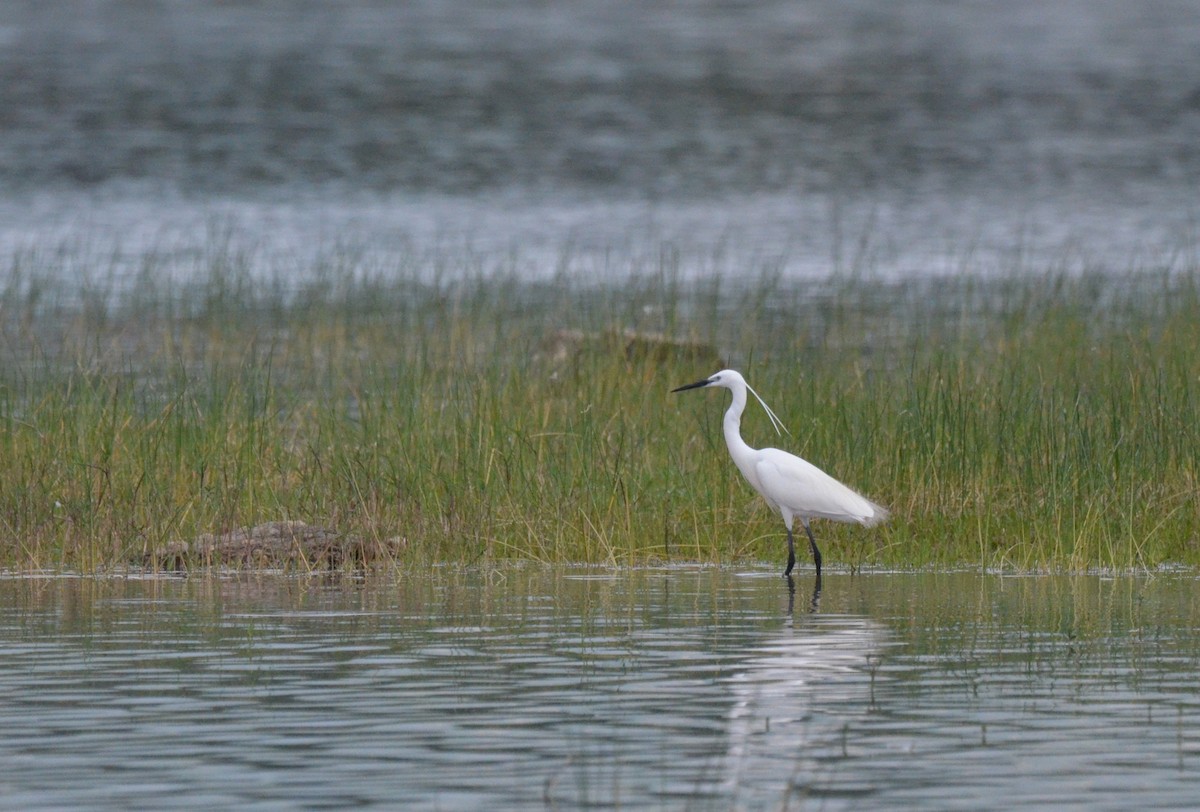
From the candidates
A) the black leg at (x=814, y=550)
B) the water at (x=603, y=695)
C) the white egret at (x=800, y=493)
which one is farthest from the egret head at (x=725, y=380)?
the water at (x=603, y=695)

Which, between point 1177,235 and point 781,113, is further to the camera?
point 781,113

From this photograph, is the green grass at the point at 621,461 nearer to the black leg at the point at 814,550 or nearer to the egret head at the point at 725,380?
the black leg at the point at 814,550

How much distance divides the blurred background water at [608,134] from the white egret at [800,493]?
7708 mm

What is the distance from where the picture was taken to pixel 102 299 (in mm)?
16969

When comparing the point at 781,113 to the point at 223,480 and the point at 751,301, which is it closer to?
the point at 751,301

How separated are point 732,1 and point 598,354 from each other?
48.6 meters

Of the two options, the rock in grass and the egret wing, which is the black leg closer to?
the egret wing

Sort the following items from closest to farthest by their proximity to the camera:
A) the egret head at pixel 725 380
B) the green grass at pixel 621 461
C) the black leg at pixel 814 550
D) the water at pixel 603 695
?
the water at pixel 603 695, the black leg at pixel 814 550, the green grass at pixel 621 461, the egret head at pixel 725 380

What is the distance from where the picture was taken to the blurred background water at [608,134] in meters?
27.9

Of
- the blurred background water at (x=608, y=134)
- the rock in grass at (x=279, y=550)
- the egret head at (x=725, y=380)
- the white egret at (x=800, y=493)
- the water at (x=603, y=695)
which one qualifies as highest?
the blurred background water at (x=608, y=134)

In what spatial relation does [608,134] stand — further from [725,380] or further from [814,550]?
[814,550]

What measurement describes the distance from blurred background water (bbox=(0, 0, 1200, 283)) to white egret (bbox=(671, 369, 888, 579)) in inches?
303

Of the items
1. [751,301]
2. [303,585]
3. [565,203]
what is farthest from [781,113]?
[303,585]

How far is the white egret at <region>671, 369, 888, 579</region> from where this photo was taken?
1066 centimetres
